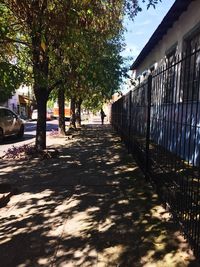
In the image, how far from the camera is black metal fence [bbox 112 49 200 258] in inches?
189

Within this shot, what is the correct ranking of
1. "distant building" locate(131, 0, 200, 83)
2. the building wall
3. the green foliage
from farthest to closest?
"distant building" locate(131, 0, 200, 83)
the building wall
the green foliage

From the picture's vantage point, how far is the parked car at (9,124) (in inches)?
758

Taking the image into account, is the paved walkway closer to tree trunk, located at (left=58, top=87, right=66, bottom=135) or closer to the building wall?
the building wall

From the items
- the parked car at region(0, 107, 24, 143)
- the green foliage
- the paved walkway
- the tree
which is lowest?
the paved walkway

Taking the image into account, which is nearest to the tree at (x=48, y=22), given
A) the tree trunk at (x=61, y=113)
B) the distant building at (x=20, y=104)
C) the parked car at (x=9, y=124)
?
the parked car at (x=9, y=124)

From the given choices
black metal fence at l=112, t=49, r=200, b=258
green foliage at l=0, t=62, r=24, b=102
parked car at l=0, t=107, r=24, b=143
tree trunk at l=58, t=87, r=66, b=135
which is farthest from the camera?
tree trunk at l=58, t=87, r=66, b=135

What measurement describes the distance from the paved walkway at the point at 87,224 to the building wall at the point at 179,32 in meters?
4.48

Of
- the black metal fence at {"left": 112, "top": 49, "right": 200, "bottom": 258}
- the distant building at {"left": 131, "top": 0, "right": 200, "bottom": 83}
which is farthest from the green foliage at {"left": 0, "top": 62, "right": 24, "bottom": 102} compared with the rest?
the distant building at {"left": 131, "top": 0, "right": 200, "bottom": 83}

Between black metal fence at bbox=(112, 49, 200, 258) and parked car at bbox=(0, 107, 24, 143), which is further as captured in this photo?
parked car at bbox=(0, 107, 24, 143)

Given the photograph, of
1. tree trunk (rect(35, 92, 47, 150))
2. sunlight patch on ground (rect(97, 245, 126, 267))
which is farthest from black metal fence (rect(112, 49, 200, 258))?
tree trunk (rect(35, 92, 47, 150))

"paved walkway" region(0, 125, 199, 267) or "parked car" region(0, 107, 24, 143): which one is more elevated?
"parked car" region(0, 107, 24, 143)

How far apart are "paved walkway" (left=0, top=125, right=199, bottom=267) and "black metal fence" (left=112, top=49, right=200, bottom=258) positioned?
10.3 inches

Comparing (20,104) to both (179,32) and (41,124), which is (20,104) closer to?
(41,124)

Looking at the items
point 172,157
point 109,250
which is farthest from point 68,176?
point 109,250
